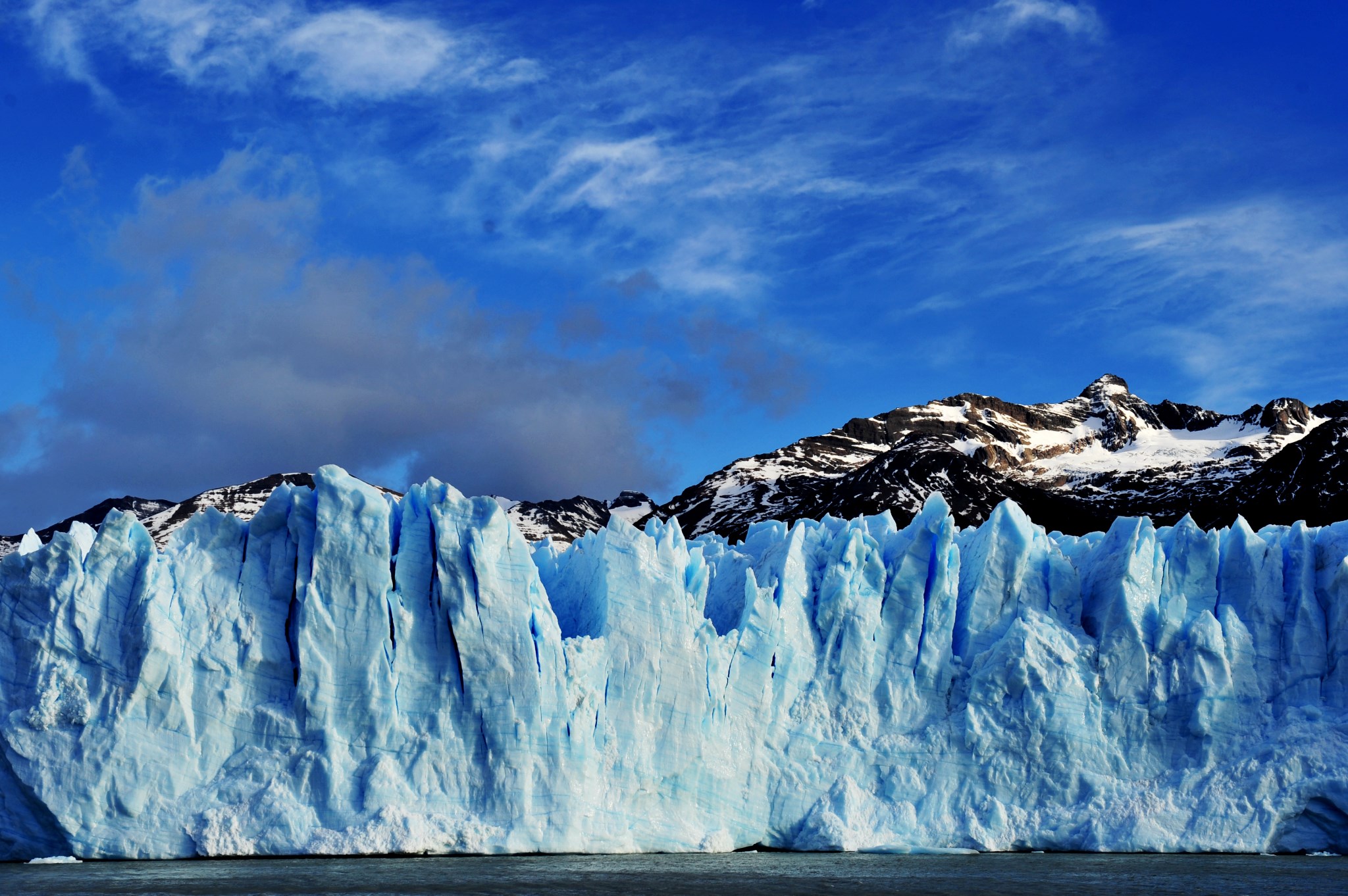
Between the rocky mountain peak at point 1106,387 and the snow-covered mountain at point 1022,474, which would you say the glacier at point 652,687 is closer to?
the snow-covered mountain at point 1022,474

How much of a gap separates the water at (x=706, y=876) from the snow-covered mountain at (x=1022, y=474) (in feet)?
119

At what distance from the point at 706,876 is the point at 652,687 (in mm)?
4264

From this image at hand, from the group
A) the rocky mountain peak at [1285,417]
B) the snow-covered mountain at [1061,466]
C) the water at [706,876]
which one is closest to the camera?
the water at [706,876]

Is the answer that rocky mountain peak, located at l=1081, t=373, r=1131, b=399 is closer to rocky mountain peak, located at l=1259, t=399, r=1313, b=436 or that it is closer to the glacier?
rocky mountain peak, located at l=1259, t=399, r=1313, b=436

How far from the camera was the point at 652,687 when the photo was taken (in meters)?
26.2

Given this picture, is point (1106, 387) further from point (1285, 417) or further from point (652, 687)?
point (652, 687)

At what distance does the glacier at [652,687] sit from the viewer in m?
24.0

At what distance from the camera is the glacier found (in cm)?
2400

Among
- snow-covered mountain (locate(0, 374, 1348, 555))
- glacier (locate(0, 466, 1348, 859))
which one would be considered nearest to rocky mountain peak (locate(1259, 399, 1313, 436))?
snow-covered mountain (locate(0, 374, 1348, 555))

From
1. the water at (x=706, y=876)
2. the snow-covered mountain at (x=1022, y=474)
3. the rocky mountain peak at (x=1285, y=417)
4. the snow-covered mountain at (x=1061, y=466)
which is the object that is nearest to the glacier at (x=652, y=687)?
the water at (x=706, y=876)

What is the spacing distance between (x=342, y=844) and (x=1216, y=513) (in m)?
60.1

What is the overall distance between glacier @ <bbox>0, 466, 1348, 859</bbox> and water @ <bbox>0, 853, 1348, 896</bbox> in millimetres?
574

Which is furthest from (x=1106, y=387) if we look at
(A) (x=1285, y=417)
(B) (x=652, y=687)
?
(B) (x=652, y=687)

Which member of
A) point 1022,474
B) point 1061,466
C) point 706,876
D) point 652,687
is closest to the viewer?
point 706,876
